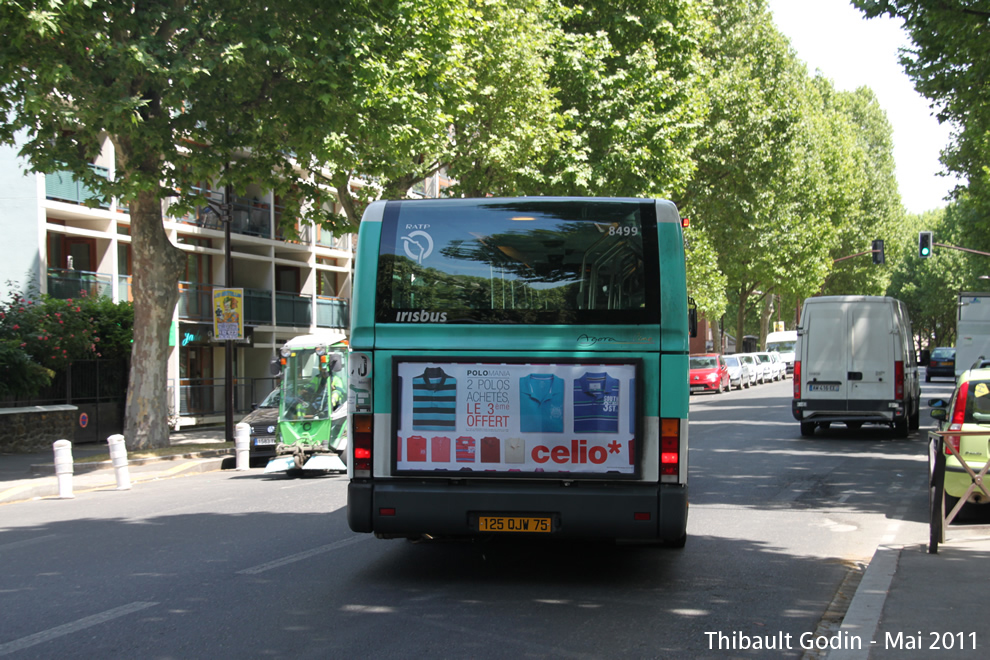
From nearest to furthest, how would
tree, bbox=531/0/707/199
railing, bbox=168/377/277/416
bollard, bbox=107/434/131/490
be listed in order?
bollard, bbox=107/434/131/490 < tree, bbox=531/0/707/199 < railing, bbox=168/377/277/416

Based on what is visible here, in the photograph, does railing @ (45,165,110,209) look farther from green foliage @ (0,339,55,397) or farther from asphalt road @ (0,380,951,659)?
asphalt road @ (0,380,951,659)

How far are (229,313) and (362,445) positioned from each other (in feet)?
50.7

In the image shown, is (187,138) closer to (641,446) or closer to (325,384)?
(325,384)

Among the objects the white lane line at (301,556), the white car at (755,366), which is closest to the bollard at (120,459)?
the white lane line at (301,556)

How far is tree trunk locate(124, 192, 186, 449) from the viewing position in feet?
64.5

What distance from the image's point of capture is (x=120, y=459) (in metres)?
15.1

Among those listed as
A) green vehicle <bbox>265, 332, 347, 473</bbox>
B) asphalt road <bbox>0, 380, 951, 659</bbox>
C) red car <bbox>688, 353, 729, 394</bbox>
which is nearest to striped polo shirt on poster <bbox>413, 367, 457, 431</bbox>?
asphalt road <bbox>0, 380, 951, 659</bbox>

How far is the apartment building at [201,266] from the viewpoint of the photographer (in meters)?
26.0

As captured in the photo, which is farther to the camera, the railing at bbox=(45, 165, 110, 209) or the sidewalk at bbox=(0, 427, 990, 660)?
the railing at bbox=(45, 165, 110, 209)

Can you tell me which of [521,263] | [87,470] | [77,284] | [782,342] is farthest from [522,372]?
[782,342]

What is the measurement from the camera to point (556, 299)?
7219 mm

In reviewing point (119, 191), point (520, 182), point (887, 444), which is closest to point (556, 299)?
point (119, 191)

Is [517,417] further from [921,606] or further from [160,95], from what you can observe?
[160,95]

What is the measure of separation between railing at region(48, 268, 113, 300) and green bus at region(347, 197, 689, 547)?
21.9 m
